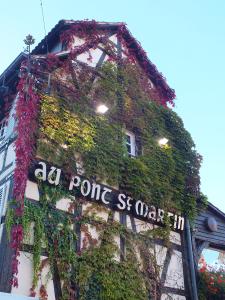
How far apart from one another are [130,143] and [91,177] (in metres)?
2.59

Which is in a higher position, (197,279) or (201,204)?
(201,204)

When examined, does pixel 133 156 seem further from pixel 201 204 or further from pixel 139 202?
pixel 201 204

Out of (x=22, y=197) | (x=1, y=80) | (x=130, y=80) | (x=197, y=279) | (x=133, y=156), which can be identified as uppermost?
(x=130, y=80)

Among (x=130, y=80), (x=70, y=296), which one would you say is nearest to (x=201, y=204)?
(x=130, y=80)

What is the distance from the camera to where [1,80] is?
1058 centimetres

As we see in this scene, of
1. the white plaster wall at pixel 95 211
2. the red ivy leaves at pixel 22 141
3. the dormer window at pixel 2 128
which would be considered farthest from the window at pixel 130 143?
the dormer window at pixel 2 128

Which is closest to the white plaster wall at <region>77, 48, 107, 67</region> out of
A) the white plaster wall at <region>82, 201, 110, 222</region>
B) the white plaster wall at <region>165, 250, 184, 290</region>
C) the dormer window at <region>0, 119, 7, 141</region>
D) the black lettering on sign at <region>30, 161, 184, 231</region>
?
the dormer window at <region>0, 119, 7, 141</region>

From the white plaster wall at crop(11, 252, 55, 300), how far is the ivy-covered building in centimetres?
2

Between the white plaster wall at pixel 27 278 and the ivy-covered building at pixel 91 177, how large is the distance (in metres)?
0.02

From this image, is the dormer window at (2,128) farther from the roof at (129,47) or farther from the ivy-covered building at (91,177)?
the roof at (129,47)

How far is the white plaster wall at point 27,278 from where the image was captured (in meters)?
7.24

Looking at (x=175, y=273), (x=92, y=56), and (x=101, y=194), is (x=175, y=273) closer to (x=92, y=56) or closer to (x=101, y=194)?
(x=101, y=194)

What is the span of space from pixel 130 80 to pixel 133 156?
271 centimetres

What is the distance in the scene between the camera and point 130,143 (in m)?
11.6
